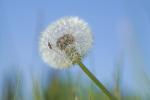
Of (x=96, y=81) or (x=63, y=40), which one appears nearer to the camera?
(x=96, y=81)

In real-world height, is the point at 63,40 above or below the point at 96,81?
above

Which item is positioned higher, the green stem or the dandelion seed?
the dandelion seed

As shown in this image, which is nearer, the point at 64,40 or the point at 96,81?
the point at 96,81

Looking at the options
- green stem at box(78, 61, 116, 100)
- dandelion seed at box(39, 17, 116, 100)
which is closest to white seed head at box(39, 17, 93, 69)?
dandelion seed at box(39, 17, 116, 100)

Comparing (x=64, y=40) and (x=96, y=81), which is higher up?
(x=64, y=40)

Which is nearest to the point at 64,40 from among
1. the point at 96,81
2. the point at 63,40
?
the point at 63,40

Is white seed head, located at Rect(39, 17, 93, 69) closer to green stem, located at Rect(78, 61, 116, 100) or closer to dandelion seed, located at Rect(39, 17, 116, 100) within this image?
dandelion seed, located at Rect(39, 17, 116, 100)

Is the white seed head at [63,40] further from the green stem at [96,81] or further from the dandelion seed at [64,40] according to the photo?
the green stem at [96,81]

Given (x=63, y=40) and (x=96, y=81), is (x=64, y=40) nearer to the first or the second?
(x=63, y=40)

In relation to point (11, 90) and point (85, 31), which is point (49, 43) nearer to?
point (85, 31)
